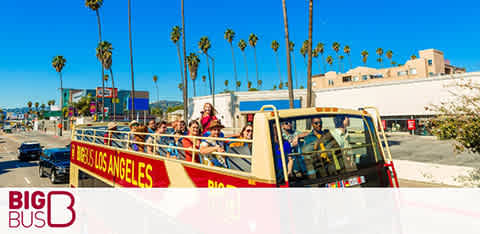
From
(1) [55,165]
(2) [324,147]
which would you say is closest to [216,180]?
(2) [324,147]

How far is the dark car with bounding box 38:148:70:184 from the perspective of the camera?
1363 centimetres

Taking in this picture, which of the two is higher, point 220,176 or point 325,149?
point 325,149

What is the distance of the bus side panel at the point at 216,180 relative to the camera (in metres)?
3.21

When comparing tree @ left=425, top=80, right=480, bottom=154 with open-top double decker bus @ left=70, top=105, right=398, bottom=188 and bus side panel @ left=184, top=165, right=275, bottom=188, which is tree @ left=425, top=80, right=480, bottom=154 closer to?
open-top double decker bus @ left=70, top=105, right=398, bottom=188

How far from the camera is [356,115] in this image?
4.14 metres

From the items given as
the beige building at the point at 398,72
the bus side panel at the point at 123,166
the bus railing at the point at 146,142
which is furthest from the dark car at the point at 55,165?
the beige building at the point at 398,72

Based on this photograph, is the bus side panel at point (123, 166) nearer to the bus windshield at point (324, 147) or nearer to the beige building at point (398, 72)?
the bus windshield at point (324, 147)

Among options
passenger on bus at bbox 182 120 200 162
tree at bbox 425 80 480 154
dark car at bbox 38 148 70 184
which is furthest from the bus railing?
tree at bbox 425 80 480 154

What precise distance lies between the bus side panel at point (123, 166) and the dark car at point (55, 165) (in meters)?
5.99

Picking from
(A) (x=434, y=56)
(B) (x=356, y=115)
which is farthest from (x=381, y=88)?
(B) (x=356, y=115)
